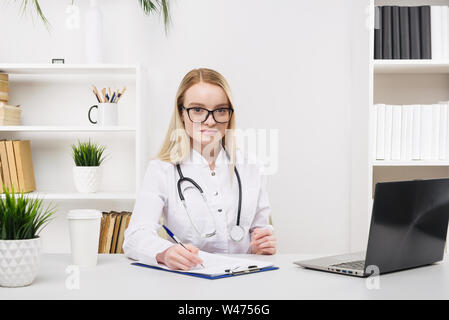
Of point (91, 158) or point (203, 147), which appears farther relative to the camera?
point (91, 158)

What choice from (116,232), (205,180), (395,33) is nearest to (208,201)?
(205,180)

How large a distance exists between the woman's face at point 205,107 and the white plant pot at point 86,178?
801 mm

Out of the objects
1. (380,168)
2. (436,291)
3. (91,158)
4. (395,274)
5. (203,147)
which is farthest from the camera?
(380,168)

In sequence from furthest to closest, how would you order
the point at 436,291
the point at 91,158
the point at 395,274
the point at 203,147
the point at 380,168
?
the point at 380,168, the point at 91,158, the point at 203,147, the point at 395,274, the point at 436,291

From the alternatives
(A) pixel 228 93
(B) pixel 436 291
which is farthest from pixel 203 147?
(B) pixel 436 291

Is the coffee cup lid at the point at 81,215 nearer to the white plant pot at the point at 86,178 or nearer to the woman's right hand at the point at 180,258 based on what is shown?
the woman's right hand at the point at 180,258

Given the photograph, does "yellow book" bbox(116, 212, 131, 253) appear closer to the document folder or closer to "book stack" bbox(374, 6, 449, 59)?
the document folder

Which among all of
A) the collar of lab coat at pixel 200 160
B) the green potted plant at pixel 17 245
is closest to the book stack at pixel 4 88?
the collar of lab coat at pixel 200 160

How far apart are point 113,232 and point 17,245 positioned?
4.70 ft

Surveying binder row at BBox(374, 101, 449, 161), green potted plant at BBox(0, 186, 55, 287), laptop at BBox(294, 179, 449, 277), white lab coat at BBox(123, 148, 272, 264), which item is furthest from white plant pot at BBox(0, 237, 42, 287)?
binder row at BBox(374, 101, 449, 161)

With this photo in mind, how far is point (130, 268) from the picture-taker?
1464 millimetres

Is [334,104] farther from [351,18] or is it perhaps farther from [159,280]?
[159,280]

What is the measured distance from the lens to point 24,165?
106 inches

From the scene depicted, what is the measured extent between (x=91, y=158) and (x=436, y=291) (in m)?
1.90
